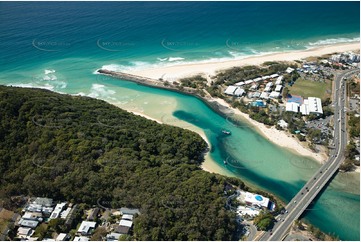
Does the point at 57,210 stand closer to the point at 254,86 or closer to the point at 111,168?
the point at 111,168

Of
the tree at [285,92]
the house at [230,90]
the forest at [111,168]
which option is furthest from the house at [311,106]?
Result: the forest at [111,168]

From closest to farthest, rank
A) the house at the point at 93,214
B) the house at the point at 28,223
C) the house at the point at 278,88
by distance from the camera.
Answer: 1. the house at the point at 28,223
2. the house at the point at 93,214
3. the house at the point at 278,88

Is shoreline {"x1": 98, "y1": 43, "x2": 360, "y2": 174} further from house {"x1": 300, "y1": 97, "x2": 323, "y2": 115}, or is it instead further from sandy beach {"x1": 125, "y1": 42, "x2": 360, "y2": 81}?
house {"x1": 300, "y1": 97, "x2": 323, "y2": 115}

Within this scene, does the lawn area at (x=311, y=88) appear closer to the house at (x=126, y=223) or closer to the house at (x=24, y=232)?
the house at (x=126, y=223)

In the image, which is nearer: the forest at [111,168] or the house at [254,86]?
the forest at [111,168]

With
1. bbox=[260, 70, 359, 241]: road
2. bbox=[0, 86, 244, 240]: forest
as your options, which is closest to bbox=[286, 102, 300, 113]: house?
bbox=[260, 70, 359, 241]: road

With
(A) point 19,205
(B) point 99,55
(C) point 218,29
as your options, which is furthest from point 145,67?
(A) point 19,205

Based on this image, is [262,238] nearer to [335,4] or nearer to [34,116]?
[34,116]
